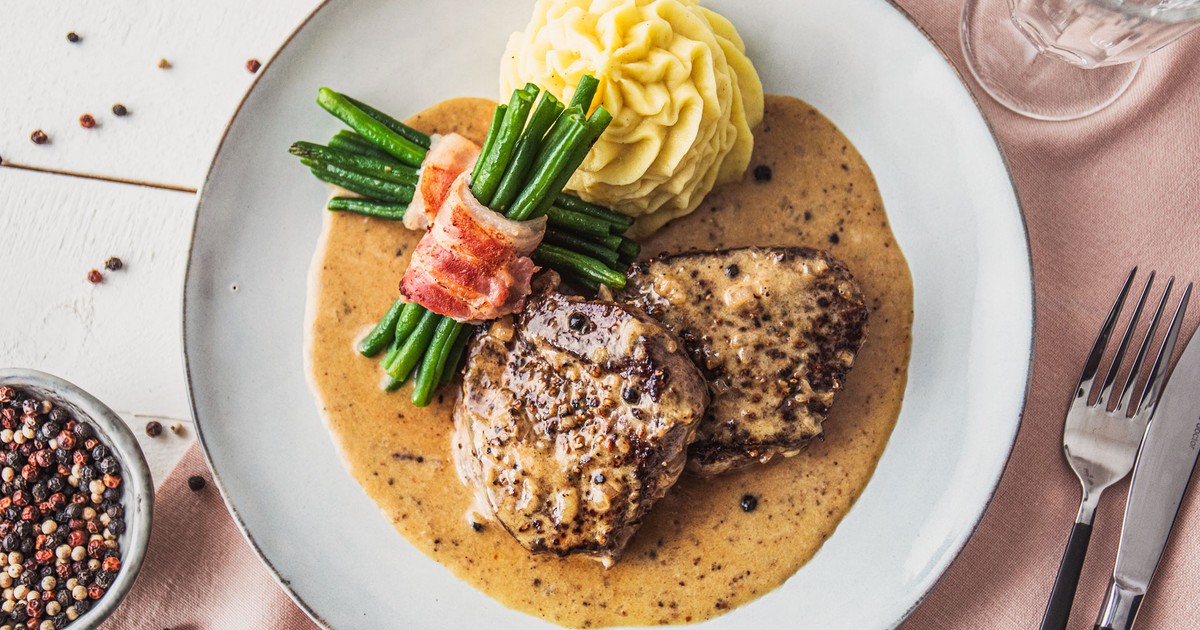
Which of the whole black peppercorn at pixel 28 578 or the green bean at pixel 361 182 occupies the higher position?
the green bean at pixel 361 182

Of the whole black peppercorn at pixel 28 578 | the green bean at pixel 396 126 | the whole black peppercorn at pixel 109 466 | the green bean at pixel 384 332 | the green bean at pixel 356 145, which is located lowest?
the whole black peppercorn at pixel 28 578

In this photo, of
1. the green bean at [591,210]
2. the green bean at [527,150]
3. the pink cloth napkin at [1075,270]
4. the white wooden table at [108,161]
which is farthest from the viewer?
the white wooden table at [108,161]

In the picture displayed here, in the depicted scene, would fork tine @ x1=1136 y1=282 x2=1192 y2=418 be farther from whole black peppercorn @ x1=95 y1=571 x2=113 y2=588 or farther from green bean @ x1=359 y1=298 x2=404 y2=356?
whole black peppercorn @ x1=95 y1=571 x2=113 y2=588

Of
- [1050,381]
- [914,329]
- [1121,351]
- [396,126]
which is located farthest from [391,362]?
[1121,351]

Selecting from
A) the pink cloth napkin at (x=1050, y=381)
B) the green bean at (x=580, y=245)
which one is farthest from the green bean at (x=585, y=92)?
the pink cloth napkin at (x=1050, y=381)

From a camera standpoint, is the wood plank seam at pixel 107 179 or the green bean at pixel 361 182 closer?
the green bean at pixel 361 182

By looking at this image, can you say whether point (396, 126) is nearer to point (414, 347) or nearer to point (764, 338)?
point (414, 347)

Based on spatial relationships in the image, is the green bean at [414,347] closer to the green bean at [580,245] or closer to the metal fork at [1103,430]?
the green bean at [580,245]
